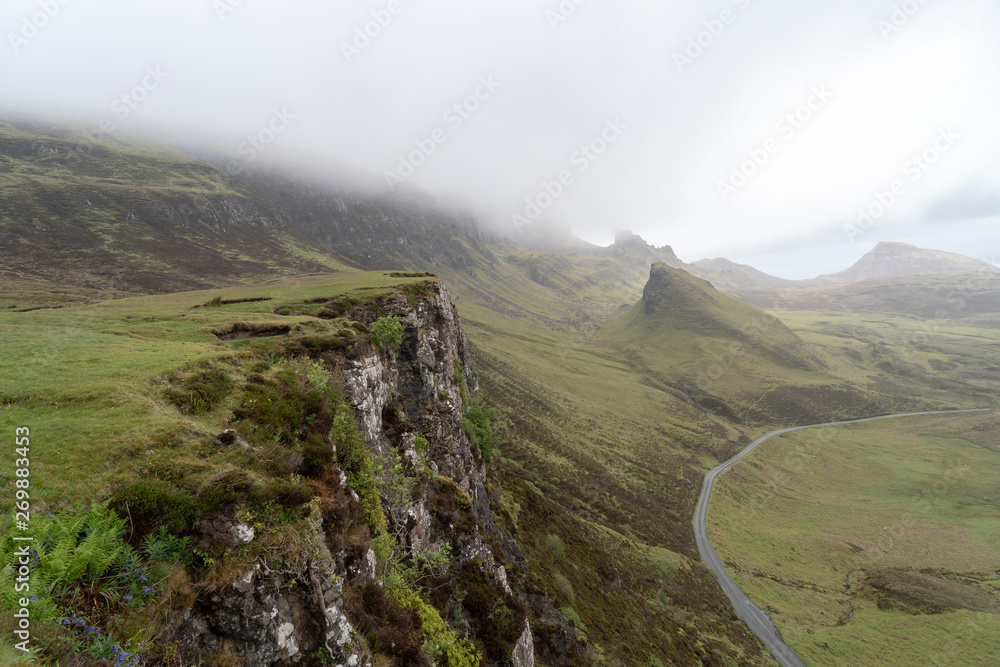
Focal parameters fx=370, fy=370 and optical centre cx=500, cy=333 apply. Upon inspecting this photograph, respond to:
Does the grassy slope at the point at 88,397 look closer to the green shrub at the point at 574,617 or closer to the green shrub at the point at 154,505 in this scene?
the green shrub at the point at 154,505

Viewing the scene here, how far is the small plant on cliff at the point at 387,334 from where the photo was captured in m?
26.0

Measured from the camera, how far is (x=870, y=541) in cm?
8194

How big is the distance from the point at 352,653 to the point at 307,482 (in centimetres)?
→ 507

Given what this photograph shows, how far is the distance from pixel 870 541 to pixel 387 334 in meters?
115

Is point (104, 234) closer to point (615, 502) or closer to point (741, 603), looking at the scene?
point (615, 502)

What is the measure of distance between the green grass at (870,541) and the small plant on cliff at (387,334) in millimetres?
69603

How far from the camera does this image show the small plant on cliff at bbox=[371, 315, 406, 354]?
26.0 metres

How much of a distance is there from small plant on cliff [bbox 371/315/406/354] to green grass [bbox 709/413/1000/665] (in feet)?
228

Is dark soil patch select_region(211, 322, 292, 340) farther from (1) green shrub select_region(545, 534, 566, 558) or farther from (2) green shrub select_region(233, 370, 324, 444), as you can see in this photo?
(1) green shrub select_region(545, 534, 566, 558)

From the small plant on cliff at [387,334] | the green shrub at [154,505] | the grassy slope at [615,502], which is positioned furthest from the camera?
the grassy slope at [615,502]

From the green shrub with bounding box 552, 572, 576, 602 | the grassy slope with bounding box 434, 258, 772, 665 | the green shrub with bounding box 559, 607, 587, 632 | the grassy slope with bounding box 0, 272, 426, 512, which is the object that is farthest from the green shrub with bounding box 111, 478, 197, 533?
the green shrub with bounding box 552, 572, 576, 602

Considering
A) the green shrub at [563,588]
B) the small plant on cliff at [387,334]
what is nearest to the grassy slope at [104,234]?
the small plant on cliff at [387,334]

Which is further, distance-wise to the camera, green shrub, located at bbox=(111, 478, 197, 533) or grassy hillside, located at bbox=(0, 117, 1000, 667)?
grassy hillside, located at bbox=(0, 117, 1000, 667)

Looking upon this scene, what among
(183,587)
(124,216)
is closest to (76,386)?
(183,587)
